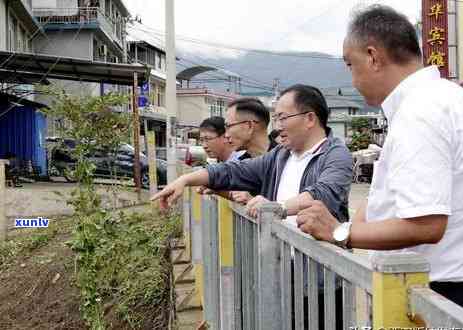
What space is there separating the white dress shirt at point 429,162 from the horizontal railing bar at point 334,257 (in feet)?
0.79

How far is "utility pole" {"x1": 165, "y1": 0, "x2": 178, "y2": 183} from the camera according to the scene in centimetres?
1086

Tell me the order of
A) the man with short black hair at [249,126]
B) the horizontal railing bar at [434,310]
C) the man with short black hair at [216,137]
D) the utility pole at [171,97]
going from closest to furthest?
1. the horizontal railing bar at [434,310]
2. the man with short black hair at [249,126]
3. the man with short black hair at [216,137]
4. the utility pole at [171,97]

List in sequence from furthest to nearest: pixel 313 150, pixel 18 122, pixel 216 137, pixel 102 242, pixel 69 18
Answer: pixel 69 18, pixel 18 122, pixel 102 242, pixel 216 137, pixel 313 150

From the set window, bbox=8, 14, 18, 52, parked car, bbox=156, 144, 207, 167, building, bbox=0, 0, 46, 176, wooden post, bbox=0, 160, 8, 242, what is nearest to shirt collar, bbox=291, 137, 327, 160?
wooden post, bbox=0, 160, 8, 242

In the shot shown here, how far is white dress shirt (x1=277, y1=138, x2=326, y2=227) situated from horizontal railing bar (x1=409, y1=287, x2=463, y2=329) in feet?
5.40

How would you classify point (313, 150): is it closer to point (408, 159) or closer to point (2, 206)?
point (408, 159)

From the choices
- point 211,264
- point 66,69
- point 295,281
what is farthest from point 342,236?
point 66,69

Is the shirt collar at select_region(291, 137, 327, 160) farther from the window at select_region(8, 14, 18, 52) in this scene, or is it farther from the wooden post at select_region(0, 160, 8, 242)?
the window at select_region(8, 14, 18, 52)

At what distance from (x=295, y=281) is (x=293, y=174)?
3.49 ft

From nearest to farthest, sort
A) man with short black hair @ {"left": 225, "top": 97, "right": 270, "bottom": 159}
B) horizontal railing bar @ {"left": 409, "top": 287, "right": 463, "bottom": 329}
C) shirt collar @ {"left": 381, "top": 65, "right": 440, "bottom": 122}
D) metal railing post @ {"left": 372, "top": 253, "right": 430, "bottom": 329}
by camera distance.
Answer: horizontal railing bar @ {"left": 409, "top": 287, "right": 463, "bottom": 329}, metal railing post @ {"left": 372, "top": 253, "right": 430, "bottom": 329}, shirt collar @ {"left": 381, "top": 65, "right": 440, "bottom": 122}, man with short black hair @ {"left": 225, "top": 97, "right": 270, "bottom": 159}

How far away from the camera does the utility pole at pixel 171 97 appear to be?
10859mm

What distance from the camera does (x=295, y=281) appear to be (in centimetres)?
197

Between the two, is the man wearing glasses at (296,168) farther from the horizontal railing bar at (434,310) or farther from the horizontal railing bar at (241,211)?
the horizontal railing bar at (434,310)

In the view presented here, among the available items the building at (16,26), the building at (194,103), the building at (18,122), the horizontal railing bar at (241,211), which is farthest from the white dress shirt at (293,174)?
the building at (194,103)
